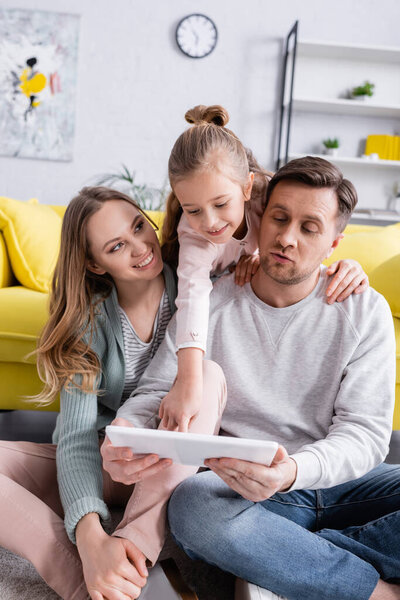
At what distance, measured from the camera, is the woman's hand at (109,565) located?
1.02 metres

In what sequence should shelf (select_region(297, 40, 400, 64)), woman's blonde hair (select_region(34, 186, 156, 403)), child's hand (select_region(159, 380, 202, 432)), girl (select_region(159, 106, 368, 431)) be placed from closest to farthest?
1. child's hand (select_region(159, 380, 202, 432))
2. girl (select_region(159, 106, 368, 431))
3. woman's blonde hair (select_region(34, 186, 156, 403))
4. shelf (select_region(297, 40, 400, 64))

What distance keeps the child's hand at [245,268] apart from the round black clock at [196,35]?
314 cm

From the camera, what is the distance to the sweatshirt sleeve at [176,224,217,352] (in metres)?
1.25

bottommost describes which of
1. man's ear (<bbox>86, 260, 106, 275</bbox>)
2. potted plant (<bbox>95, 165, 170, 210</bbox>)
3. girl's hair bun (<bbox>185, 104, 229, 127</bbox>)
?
man's ear (<bbox>86, 260, 106, 275</bbox>)

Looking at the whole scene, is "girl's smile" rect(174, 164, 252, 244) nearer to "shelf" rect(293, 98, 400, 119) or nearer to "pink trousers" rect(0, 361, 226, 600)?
"pink trousers" rect(0, 361, 226, 600)

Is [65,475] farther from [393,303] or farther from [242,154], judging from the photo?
[393,303]

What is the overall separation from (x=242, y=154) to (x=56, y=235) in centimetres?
132

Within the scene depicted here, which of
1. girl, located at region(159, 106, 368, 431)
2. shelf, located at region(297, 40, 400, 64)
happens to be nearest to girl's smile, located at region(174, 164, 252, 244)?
girl, located at region(159, 106, 368, 431)

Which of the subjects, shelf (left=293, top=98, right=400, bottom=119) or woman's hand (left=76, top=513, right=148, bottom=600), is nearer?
woman's hand (left=76, top=513, right=148, bottom=600)

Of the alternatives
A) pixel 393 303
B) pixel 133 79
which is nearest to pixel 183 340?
pixel 393 303

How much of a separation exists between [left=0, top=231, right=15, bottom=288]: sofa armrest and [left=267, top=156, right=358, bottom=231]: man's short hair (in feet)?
4.58

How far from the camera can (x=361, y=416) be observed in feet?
3.87

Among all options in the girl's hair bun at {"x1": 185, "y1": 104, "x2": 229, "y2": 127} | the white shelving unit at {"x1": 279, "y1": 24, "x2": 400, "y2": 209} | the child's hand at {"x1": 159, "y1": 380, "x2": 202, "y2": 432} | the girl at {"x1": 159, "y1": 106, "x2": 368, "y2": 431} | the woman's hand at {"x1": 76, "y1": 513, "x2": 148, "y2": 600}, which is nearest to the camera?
the woman's hand at {"x1": 76, "y1": 513, "x2": 148, "y2": 600}

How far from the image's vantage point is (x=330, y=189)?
51.4 inches
